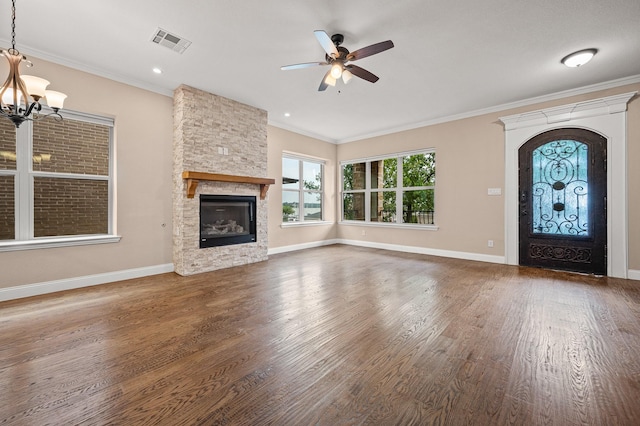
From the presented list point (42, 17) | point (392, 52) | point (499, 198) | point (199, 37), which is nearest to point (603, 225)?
point (499, 198)

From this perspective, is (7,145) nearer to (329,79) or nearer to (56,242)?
(56,242)

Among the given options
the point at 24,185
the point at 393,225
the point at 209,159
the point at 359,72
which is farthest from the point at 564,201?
the point at 24,185

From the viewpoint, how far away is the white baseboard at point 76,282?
3.14 meters

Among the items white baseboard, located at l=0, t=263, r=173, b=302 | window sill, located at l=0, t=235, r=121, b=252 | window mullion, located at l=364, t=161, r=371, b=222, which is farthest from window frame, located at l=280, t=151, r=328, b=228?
window sill, located at l=0, t=235, r=121, b=252

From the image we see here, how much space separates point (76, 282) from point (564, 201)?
7.31 meters

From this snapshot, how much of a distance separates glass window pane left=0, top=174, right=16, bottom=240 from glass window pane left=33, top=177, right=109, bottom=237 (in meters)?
0.18

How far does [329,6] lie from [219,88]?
8.14 ft

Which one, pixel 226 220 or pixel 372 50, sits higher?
pixel 372 50

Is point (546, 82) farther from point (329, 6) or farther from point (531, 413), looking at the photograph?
point (531, 413)

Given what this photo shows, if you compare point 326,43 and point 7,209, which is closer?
point 326,43

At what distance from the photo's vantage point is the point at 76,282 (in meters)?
3.54

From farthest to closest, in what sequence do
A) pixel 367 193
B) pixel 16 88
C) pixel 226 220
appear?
pixel 367 193
pixel 226 220
pixel 16 88

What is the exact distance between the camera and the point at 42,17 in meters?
2.68

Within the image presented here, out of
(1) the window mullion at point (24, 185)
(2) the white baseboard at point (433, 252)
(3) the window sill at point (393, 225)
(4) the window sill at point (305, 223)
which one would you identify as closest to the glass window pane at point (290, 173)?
(4) the window sill at point (305, 223)
